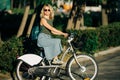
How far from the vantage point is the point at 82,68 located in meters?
8.56

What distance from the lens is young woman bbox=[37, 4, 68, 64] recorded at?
27.5 feet

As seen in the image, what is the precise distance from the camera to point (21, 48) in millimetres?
10039

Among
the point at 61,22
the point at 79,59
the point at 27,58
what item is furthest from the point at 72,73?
the point at 61,22

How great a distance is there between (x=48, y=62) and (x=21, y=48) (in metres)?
1.69

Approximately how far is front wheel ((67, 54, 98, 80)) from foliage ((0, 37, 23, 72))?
6.17ft

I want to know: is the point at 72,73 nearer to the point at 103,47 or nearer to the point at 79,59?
the point at 79,59

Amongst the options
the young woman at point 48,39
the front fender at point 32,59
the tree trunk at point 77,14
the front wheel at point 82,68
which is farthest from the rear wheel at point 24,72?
the tree trunk at point 77,14

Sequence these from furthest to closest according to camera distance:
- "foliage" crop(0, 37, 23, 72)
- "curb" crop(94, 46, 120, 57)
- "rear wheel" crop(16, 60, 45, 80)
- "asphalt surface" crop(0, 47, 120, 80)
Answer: "curb" crop(94, 46, 120, 57) → "foliage" crop(0, 37, 23, 72) → "asphalt surface" crop(0, 47, 120, 80) → "rear wheel" crop(16, 60, 45, 80)

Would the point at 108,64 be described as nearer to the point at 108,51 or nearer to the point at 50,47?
the point at 108,51

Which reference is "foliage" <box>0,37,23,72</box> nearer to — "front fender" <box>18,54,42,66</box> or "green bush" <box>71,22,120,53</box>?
"front fender" <box>18,54,42,66</box>

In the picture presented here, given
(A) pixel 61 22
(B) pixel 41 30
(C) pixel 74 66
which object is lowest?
(A) pixel 61 22

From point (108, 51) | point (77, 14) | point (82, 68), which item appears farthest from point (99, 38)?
point (82, 68)

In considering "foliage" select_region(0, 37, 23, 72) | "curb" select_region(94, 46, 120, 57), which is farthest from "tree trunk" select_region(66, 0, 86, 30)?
"foliage" select_region(0, 37, 23, 72)

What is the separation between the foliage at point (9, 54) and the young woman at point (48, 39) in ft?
5.05
